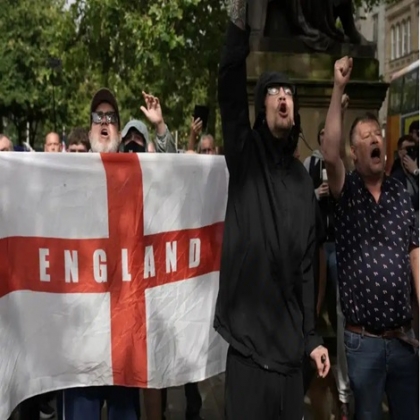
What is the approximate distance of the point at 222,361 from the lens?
434 cm

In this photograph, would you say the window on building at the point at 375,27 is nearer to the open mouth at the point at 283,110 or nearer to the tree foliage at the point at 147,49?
the tree foliage at the point at 147,49

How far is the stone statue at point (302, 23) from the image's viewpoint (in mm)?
6617

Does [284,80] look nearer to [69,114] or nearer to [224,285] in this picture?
[224,285]

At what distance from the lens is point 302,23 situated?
22.0ft

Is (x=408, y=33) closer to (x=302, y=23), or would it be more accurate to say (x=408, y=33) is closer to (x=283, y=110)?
(x=302, y=23)

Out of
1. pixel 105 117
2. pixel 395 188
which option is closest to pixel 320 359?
pixel 395 188

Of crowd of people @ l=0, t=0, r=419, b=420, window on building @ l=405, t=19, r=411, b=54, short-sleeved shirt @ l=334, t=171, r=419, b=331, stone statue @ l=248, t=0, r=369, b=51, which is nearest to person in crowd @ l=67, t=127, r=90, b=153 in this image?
stone statue @ l=248, t=0, r=369, b=51

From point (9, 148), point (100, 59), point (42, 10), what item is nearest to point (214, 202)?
point (9, 148)

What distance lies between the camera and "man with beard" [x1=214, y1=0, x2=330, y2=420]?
10.6ft

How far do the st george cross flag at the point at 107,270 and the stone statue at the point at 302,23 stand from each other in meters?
2.68

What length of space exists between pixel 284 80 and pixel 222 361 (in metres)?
1.64

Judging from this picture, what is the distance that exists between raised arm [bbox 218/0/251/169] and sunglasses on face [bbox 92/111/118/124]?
4.48ft

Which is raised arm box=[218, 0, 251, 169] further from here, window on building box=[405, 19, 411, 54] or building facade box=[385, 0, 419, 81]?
window on building box=[405, 19, 411, 54]

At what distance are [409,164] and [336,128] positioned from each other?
8.00 feet
